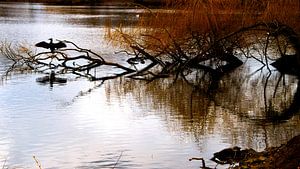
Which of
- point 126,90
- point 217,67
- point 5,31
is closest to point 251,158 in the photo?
point 126,90

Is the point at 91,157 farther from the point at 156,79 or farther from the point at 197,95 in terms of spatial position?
the point at 156,79

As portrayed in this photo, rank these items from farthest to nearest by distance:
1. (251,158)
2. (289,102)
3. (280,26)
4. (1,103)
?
1. (280,26)
2. (289,102)
3. (1,103)
4. (251,158)

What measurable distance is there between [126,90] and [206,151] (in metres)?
6.36

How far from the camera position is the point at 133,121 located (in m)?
11.6

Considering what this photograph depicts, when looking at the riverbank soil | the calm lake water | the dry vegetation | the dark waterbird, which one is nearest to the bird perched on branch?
the dry vegetation

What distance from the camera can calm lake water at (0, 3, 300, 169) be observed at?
9109mm

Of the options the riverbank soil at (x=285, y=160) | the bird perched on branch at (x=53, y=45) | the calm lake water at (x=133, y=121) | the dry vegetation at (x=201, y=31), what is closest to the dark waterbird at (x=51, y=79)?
the calm lake water at (x=133, y=121)

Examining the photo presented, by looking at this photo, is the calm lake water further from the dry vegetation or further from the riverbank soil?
the riverbank soil

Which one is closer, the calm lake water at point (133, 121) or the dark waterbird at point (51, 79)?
the calm lake water at point (133, 121)

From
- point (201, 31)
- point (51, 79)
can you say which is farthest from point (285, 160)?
point (201, 31)

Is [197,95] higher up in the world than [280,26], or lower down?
lower down

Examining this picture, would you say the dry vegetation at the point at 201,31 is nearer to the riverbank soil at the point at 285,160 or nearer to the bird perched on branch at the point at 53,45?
the bird perched on branch at the point at 53,45

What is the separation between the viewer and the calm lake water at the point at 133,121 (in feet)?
29.9

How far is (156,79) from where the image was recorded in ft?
56.7
